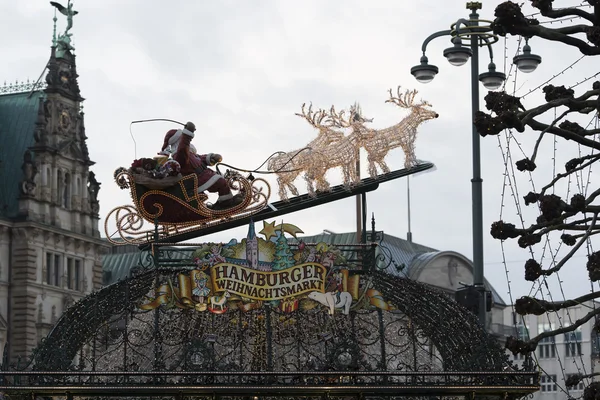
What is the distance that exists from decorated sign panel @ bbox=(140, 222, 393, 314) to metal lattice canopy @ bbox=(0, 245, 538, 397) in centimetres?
6

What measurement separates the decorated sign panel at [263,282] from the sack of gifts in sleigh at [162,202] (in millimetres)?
1440

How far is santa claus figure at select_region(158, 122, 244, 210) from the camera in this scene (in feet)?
101

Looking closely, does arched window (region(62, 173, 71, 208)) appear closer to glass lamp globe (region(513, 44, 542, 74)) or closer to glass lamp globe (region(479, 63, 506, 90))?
glass lamp globe (region(479, 63, 506, 90))

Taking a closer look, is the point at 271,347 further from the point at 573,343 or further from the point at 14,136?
the point at 14,136

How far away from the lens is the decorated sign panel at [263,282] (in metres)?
29.4

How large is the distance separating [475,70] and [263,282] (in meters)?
5.60

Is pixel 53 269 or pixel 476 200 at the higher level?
pixel 53 269

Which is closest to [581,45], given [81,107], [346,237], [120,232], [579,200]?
[579,200]

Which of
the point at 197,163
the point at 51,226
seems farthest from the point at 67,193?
the point at 197,163

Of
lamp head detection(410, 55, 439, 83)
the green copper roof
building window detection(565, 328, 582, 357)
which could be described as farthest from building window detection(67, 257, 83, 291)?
lamp head detection(410, 55, 439, 83)

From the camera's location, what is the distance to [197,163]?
31109 millimetres

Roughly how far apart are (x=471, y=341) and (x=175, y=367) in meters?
5.01

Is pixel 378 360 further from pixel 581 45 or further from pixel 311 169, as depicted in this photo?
pixel 581 45

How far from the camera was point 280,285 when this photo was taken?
2942 centimetres
